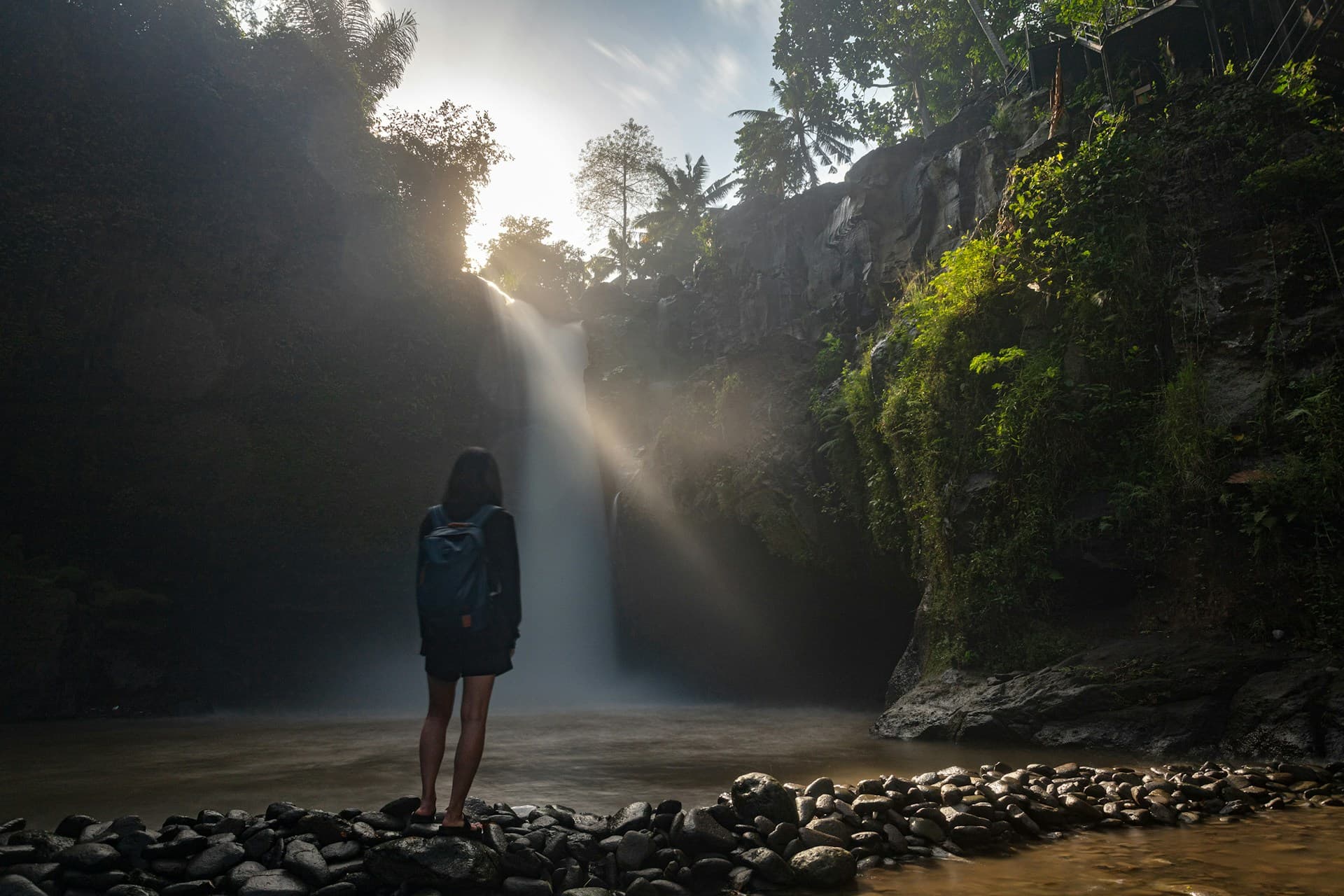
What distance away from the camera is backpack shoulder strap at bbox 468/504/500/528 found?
142 inches

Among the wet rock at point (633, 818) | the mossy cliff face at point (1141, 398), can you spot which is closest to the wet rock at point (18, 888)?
the wet rock at point (633, 818)

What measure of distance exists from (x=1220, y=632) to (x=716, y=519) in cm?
826

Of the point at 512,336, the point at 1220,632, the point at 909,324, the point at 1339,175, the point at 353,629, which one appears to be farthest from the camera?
the point at 512,336

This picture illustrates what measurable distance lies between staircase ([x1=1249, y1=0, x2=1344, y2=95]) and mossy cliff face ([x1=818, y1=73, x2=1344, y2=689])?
1352mm

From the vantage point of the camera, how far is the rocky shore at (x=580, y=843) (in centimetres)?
290

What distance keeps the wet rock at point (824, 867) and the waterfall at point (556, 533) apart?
39.5 feet

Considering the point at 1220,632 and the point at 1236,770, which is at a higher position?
the point at 1220,632

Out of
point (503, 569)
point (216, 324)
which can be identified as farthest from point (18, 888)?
point (216, 324)

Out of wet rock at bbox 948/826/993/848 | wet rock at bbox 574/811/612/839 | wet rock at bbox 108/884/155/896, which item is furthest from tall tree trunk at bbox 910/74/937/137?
wet rock at bbox 108/884/155/896

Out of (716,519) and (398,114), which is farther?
(398,114)

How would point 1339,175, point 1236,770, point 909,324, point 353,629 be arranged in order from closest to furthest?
point 1236,770 < point 1339,175 < point 909,324 < point 353,629

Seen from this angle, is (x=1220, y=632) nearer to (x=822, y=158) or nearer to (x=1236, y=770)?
(x=1236, y=770)

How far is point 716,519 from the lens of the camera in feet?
45.3

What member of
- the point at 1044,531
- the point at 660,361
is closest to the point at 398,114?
the point at 660,361
